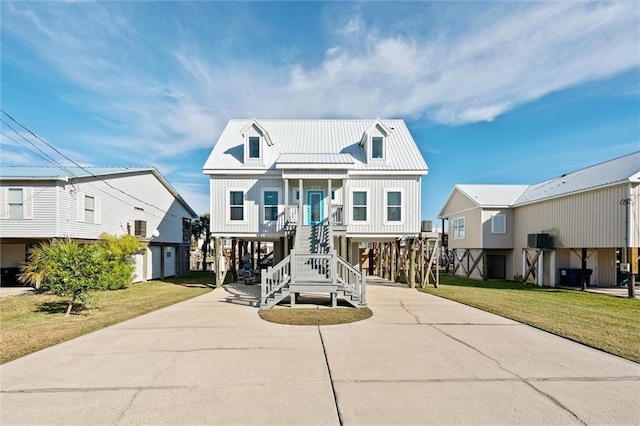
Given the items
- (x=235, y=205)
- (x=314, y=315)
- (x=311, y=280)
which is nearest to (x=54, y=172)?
(x=235, y=205)

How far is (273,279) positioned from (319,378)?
7.03 meters

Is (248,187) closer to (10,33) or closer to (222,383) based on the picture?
(10,33)

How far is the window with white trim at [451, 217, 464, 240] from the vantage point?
26.0 m

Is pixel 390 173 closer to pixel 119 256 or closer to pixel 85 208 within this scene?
pixel 119 256

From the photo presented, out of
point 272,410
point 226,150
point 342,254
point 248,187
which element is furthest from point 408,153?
point 272,410

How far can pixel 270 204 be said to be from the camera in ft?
52.9

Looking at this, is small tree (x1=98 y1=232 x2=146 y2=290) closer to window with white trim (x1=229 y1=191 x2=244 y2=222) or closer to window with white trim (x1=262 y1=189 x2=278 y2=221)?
window with white trim (x1=229 y1=191 x2=244 y2=222)

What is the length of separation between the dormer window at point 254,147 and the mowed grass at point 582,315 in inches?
426

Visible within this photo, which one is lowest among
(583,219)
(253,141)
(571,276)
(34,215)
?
(571,276)

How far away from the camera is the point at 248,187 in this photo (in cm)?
1619

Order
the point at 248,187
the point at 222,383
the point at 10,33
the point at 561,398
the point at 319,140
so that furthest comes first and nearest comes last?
the point at 319,140
the point at 248,187
the point at 10,33
the point at 222,383
the point at 561,398

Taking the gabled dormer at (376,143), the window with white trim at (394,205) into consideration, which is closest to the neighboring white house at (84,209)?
the gabled dormer at (376,143)

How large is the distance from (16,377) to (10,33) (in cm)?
1220

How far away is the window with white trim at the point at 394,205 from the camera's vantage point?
15977 mm
